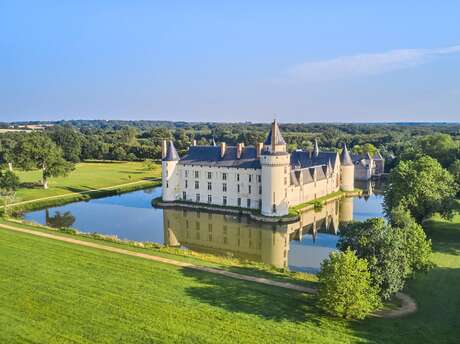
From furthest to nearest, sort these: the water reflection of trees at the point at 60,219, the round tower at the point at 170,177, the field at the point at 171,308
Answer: the round tower at the point at 170,177, the water reflection of trees at the point at 60,219, the field at the point at 171,308

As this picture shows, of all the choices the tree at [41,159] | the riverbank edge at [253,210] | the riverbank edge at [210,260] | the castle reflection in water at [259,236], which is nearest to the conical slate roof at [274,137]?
the riverbank edge at [253,210]

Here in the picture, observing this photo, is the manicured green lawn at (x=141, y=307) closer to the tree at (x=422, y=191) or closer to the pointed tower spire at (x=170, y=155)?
the tree at (x=422, y=191)

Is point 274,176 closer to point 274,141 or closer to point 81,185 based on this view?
point 274,141

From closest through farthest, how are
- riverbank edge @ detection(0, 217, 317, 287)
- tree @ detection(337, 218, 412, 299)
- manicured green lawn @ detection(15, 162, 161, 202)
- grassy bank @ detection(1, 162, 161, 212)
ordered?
1. tree @ detection(337, 218, 412, 299)
2. riverbank edge @ detection(0, 217, 317, 287)
3. grassy bank @ detection(1, 162, 161, 212)
4. manicured green lawn @ detection(15, 162, 161, 202)

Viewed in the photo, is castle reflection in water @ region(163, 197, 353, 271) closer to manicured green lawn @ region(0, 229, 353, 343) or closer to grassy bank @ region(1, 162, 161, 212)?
manicured green lawn @ region(0, 229, 353, 343)

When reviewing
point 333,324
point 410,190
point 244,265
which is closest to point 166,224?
point 244,265

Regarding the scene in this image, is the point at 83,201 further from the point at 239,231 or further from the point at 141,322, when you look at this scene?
the point at 141,322

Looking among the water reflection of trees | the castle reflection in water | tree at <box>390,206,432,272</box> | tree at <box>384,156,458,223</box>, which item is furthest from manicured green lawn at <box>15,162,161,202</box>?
tree at <box>390,206,432,272</box>

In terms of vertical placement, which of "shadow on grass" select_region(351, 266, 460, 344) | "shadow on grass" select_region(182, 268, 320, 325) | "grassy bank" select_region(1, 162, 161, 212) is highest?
"grassy bank" select_region(1, 162, 161, 212)
